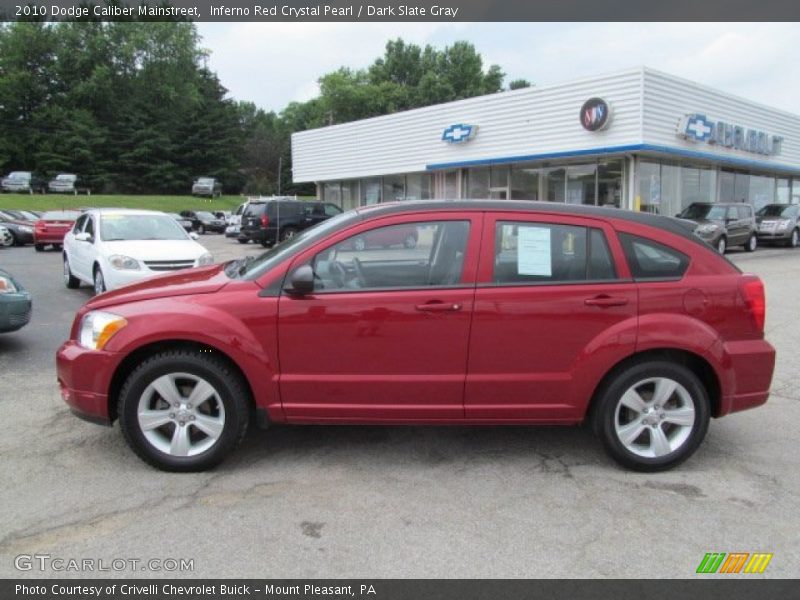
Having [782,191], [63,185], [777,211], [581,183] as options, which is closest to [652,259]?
[581,183]

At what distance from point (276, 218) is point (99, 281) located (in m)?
13.7

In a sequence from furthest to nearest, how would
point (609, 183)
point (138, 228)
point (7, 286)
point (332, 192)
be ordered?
point (332, 192), point (609, 183), point (138, 228), point (7, 286)

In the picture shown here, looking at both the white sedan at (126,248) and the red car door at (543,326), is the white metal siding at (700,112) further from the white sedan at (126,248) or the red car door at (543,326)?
the red car door at (543,326)

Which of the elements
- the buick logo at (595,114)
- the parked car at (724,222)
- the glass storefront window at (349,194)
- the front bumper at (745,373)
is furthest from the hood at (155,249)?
the glass storefront window at (349,194)

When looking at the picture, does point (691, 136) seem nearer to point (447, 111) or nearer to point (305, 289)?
point (447, 111)

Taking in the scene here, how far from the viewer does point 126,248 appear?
33.4 ft

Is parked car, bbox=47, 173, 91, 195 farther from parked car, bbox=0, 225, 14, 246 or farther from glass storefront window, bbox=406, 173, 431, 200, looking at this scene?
glass storefront window, bbox=406, 173, 431, 200

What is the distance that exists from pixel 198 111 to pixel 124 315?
245 feet

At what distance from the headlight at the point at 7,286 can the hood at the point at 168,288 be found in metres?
3.33

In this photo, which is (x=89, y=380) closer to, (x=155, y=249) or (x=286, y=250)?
(x=286, y=250)

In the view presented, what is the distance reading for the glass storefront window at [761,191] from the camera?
28.1 metres

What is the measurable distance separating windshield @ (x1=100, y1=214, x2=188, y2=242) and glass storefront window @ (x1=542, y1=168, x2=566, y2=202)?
15127 mm

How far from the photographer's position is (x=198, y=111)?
72.3 meters
